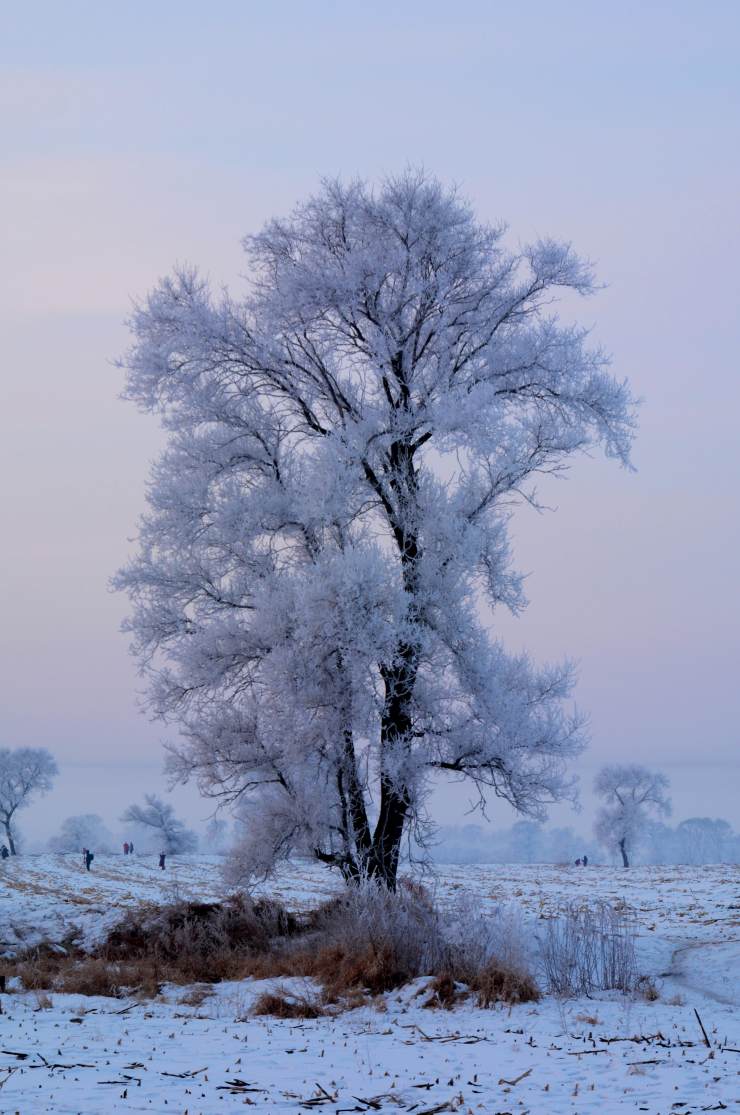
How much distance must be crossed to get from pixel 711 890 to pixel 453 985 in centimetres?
2215

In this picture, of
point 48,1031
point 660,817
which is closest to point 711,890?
point 48,1031

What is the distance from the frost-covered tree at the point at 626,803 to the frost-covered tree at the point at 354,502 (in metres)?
67.9

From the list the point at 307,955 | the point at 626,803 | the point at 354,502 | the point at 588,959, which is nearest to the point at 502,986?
the point at 588,959

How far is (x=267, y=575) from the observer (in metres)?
16.7

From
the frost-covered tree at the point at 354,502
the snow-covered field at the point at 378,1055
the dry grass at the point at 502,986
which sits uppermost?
the frost-covered tree at the point at 354,502

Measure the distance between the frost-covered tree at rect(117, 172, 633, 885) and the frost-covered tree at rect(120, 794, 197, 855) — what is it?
224ft

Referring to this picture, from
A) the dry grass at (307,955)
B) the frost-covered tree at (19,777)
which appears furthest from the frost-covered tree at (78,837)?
the dry grass at (307,955)

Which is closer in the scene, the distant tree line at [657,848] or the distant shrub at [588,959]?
the distant shrub at [588,959]

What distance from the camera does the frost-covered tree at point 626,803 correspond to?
8050cm

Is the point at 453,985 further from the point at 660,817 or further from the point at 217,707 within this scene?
the point at 660,817

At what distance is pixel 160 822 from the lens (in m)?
82.2

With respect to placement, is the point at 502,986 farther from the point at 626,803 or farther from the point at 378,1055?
the point at 626,803

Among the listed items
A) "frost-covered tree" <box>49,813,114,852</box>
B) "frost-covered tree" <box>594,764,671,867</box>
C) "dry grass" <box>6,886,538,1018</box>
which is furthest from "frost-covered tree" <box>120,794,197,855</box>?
"dry grass" <box>6,886,538,1018</box>

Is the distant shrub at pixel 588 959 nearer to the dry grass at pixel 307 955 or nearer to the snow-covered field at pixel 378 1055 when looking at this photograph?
the snow-covered field at pixel 378 1055
